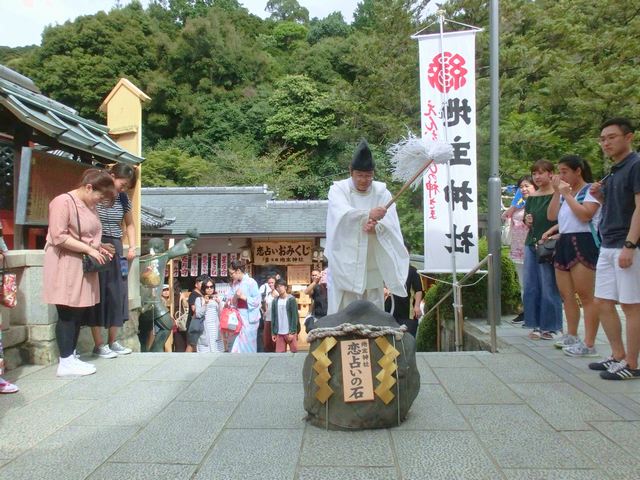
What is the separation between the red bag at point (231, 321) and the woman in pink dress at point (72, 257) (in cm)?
422

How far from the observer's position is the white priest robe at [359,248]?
4.01 metres

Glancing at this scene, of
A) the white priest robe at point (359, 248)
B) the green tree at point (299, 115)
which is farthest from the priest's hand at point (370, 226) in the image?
the green tree at point (299, 115)

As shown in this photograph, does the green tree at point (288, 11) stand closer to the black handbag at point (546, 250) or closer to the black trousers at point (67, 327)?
the black handbag at point (546, 250)

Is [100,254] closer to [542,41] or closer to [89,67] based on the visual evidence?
[542,41]

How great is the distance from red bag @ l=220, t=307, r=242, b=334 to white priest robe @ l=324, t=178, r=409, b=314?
4.84 metres

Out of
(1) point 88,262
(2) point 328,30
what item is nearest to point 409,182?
(1) point 88,262

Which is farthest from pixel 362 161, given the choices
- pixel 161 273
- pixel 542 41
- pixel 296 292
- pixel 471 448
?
pixel 542 41

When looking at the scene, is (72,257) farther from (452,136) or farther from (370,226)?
(452,136)

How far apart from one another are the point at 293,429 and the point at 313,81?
34617 millimetres

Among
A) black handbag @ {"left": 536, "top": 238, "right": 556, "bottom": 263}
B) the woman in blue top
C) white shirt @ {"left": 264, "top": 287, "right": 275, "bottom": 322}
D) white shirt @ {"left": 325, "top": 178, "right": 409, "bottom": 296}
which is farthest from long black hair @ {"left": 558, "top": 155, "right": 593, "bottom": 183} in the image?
white shirt @ {"left": 264, "top": 287, "right": 275, "bottom": 322}

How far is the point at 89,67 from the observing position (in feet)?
115

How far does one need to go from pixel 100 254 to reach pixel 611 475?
399 centimetres

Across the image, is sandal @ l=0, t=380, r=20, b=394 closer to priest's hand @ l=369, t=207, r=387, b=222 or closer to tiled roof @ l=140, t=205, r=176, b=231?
priest's hand @ l=369, t=207, r=387, b=222

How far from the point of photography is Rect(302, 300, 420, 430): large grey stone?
119 inches
